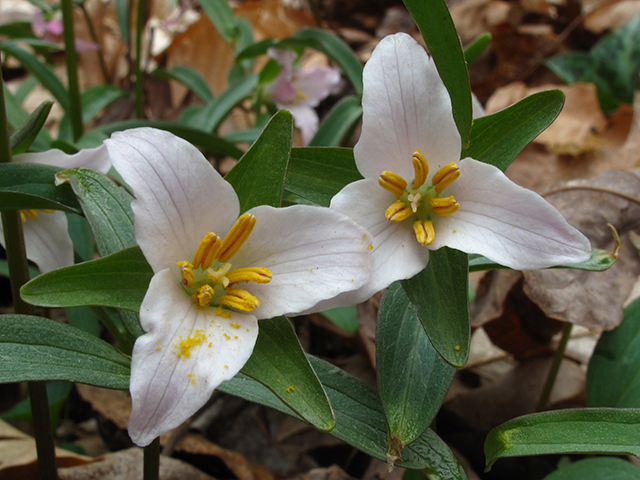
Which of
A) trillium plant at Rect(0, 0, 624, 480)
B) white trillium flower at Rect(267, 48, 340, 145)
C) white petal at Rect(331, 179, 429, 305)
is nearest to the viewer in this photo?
trillium plant at Rect(0, 0, 624, 480)

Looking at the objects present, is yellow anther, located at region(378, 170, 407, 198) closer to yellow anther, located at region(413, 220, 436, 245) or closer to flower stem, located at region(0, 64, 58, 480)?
yellow anther, located at region(413, 220, 436, 245)

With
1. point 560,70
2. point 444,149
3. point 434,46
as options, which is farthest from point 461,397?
point 560,70

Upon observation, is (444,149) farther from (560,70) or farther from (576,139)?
(560,70)

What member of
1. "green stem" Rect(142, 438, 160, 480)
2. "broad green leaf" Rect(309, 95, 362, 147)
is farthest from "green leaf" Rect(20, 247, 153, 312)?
"broad green leaf" Rect(309, 95, 362, 147)

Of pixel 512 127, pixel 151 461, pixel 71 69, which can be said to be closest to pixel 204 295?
pixel 151 461

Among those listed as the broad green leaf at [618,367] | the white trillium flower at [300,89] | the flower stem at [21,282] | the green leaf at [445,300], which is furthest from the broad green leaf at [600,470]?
the white trillium flower at [300,89]

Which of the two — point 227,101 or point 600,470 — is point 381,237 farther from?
point 227,101

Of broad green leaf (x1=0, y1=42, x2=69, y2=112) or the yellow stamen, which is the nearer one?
the yellow stamen
